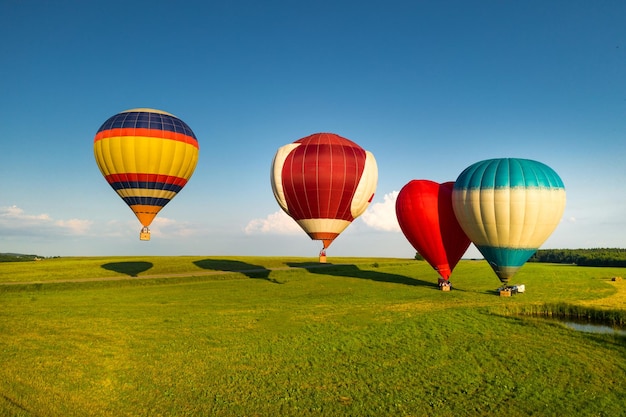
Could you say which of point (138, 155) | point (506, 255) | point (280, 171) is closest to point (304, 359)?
point (506, 255)

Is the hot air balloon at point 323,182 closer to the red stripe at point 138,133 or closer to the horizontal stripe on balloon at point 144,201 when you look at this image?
the red stripe at point 138,133

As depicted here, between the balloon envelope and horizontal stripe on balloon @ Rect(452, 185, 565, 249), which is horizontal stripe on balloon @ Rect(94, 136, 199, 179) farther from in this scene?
horizontal stripe on balloon @ Rect(452, 185, 565, 249)

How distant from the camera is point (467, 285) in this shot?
42.0m

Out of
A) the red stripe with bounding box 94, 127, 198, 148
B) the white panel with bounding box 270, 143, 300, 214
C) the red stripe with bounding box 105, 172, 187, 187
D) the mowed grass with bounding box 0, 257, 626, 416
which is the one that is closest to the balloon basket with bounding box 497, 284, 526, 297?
the mowed grass with bounding box 0, 257, 626, 416

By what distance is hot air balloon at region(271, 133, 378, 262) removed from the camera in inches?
1296

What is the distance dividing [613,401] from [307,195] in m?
23.3

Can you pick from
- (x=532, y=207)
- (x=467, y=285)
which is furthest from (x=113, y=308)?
(x=467, y=285)

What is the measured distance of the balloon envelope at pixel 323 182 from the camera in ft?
108

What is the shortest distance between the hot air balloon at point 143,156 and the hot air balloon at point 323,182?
9.15m

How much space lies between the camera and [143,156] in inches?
1380

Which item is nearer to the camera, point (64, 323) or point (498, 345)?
point (498, 345)

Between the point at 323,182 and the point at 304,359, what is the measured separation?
58.6 ft

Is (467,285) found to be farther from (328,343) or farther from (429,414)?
(429,414)

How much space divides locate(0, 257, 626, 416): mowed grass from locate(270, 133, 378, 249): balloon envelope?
661cm
